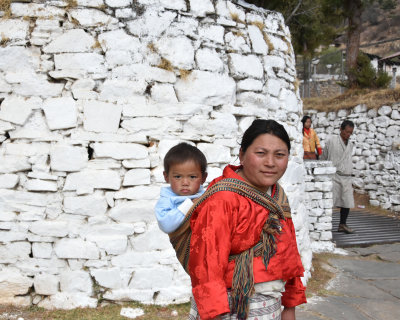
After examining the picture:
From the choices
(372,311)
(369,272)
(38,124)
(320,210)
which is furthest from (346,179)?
(38,124)

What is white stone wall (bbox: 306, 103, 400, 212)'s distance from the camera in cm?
1027

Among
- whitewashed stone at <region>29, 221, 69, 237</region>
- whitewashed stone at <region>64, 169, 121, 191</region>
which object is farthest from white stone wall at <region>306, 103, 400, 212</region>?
whitewashed stone at <region>29, 221, 69, 237</region>

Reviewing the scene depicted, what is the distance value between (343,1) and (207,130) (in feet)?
40.1

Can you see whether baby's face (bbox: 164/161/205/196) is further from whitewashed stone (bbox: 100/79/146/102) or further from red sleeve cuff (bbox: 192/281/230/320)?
whitewashed stone (bbox: 100/79/146/102)

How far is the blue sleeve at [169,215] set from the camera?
1678 millimetres

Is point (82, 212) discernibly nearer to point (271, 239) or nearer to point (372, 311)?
point (271, 239)

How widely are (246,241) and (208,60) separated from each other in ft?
7.88

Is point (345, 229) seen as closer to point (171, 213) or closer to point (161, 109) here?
point (161, 109)

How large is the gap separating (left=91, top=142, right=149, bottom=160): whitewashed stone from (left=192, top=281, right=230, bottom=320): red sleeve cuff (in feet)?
6.65

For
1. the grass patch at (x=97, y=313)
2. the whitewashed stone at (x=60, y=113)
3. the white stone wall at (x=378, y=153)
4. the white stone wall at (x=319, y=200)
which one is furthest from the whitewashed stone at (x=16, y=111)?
the white stone wall at (x=378, y=153)

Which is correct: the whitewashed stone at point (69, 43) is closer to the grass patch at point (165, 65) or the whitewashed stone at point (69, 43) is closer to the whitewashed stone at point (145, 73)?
the whitewashed stone at point (145, 73)

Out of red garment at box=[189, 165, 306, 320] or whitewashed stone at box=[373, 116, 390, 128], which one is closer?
red garment at box=[189, 165, 306, 320]

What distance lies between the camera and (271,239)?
154 cm

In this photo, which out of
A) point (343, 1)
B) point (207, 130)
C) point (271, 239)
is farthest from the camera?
point (343, 1)
